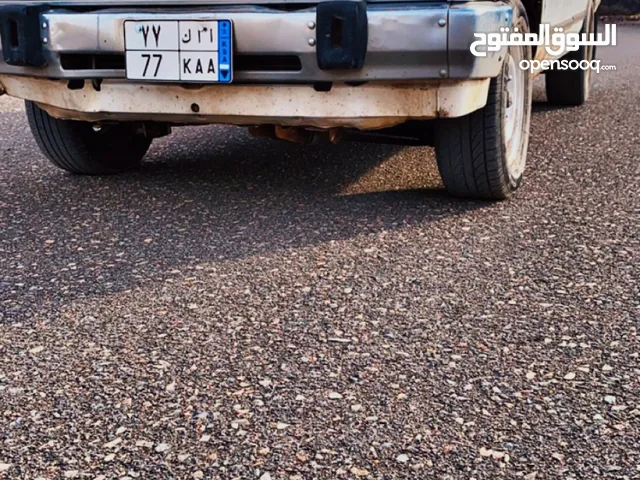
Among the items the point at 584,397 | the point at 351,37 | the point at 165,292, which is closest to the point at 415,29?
the point at 351,37

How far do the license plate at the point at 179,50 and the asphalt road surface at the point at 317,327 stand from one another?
0.53 meters

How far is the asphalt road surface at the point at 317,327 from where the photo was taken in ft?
5.85

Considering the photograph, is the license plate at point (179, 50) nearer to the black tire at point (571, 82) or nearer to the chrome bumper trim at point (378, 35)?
the chrome bumper trim at point (378, 35)

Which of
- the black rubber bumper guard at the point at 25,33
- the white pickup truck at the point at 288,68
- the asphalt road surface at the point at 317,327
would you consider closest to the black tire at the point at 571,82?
the asphalt road surface at the point at 317,327

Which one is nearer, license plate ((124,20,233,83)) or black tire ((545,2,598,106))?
license plate ((124,20,233,83))

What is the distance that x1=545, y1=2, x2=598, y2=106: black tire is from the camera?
19.5 feet

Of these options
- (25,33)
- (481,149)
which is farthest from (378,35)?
(25,33)

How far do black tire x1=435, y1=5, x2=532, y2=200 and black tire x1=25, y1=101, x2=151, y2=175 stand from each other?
1.34 meters

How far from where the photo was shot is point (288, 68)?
3061 mm

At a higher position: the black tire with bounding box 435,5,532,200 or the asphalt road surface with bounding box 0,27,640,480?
the black tire with bounding box 435,5,532,200

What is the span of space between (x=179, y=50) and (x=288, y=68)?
1.21ft

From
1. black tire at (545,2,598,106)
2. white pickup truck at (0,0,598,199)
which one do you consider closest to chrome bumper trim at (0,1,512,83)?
white pickup truck at (0,0,598,199)

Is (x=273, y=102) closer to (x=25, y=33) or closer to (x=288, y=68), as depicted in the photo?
(x=288, y=68)

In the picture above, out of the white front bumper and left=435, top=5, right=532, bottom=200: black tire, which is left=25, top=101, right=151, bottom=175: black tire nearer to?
the white front bumper
